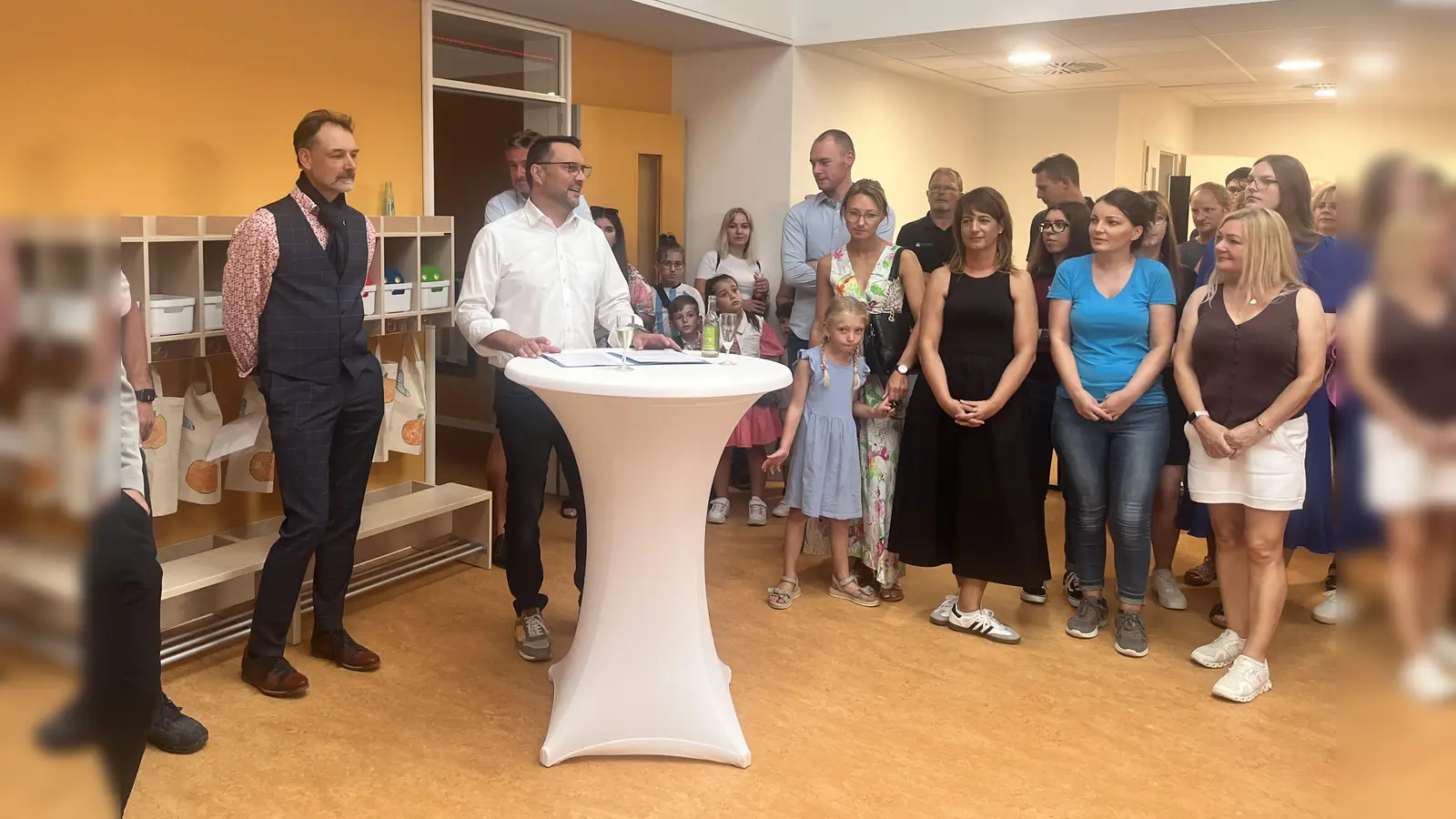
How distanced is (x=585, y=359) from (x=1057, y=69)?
16.1ft

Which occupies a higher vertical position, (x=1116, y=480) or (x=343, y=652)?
(x=1116, y=480)

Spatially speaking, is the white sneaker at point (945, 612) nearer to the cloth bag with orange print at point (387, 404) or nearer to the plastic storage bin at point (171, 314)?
the cloth bag with orange print at point (387, 404)

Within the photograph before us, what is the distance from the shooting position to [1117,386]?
333cm

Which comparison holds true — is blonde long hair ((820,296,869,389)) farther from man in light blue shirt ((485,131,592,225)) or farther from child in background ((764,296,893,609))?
man in light blue shirt ((485,131,592,225))

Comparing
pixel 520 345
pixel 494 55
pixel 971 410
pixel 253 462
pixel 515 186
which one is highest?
pixel 494 55

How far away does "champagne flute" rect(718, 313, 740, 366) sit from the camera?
296 centimetres

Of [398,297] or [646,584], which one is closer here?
[646,584]

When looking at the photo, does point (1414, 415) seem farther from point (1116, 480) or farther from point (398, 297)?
point (398, 297)

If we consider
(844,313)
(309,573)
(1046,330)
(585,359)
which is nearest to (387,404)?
(309,573)

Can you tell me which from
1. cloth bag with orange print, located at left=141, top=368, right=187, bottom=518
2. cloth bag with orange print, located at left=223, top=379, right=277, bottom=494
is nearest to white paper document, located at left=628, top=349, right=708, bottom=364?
cloth bag with orange print, located at left=223, top=379, right=277, bottom=494

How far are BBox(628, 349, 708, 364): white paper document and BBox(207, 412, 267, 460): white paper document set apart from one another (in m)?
1.29

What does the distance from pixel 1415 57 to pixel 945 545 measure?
3.43 metres

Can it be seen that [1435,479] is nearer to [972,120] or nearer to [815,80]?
[815,80]

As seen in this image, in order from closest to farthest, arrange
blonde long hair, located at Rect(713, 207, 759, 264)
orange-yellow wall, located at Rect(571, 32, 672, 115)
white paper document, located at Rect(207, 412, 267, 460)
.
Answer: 1. white paper document, located at Rect(207, 412, 267, 460)
2. orange-yellow wall, located at Rect(571, 32, 672, 115)
3. blonde long hair, located at Rect(713, 207, 759, 264)
